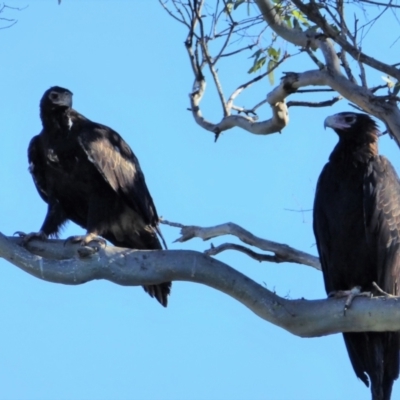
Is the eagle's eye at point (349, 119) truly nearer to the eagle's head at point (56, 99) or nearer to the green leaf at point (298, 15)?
the green leaf at point (298, 15)

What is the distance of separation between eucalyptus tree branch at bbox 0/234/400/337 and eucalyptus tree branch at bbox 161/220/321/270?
6.90 feet

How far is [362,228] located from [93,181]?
266 centimetres

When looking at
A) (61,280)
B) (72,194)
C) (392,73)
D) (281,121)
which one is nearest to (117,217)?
(72,194)

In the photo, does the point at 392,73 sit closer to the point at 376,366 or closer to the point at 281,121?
the point at 281,121

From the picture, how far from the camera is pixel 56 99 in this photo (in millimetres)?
8945

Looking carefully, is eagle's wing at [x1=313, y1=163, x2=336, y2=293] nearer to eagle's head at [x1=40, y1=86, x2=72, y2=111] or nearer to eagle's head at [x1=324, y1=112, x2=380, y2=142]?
eagle's head at [x1=324, y1=112, x2=380, y2=142]

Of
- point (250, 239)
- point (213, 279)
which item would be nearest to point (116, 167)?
point (250, 239)

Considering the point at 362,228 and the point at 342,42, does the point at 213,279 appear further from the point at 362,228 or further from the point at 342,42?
the point at 342,42

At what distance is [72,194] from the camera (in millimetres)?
8812

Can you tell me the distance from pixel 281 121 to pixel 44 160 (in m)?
2.54

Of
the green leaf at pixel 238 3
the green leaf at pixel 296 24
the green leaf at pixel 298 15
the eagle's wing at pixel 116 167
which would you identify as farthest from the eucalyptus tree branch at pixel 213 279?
the green leaf at pixel 238 3

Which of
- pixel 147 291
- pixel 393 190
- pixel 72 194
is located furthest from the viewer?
pixel 72 194

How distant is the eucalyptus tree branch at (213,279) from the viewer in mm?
5953

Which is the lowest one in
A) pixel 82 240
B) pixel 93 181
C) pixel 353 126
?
pixel 82 240
